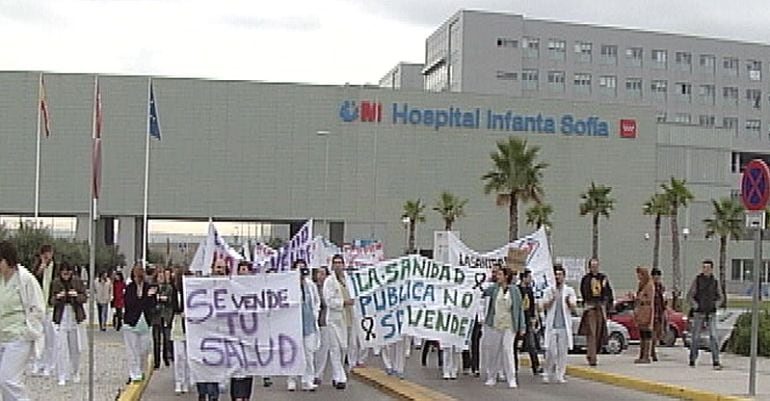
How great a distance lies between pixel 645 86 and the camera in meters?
108

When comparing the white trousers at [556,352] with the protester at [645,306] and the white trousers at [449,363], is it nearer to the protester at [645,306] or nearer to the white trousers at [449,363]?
the white trousers at [449,363]

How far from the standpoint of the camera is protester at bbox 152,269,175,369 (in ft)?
58.5

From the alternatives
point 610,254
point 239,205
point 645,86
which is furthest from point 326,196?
point 645,86

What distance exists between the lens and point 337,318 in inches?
696

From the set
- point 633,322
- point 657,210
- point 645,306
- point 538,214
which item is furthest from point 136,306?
point 657,210

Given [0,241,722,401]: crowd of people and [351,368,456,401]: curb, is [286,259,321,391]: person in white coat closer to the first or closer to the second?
[0,241,722,401]: crowd of people

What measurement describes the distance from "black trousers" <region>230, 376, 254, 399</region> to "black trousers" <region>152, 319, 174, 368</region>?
550 centimetres

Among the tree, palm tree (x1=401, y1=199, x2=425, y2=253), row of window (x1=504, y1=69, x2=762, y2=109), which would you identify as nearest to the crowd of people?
palm tree (x1=401, y1=199, x2=425, y2=253)

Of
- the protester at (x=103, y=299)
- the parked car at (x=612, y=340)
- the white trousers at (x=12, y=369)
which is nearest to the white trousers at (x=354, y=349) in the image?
the parked car at (x=612, y=340)

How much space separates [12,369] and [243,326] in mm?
3567

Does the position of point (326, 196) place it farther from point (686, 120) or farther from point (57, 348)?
point (57, 348)

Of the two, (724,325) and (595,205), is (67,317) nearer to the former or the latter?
(724,325)

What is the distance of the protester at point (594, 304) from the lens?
20.8 m

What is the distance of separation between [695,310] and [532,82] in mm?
85595
